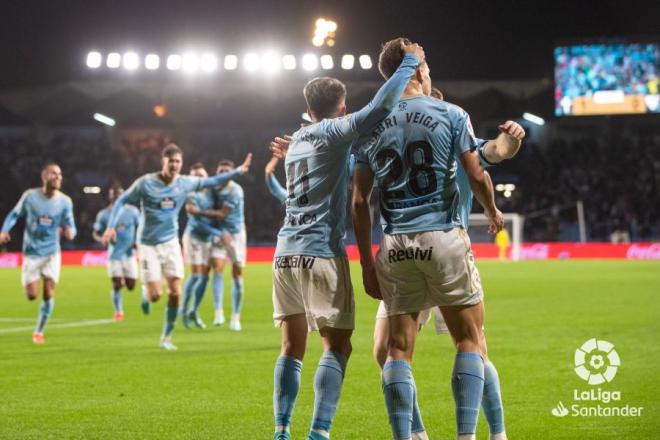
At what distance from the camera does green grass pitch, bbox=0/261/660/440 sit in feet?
23.4

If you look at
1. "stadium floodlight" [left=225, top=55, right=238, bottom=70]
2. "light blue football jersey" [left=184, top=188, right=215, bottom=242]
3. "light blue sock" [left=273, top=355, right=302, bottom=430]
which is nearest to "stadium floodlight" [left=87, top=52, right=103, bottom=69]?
"stadium floodlight" [left=225, top=55, right=238, bottom=70]

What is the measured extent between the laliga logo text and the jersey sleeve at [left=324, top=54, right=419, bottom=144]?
10.2 ft

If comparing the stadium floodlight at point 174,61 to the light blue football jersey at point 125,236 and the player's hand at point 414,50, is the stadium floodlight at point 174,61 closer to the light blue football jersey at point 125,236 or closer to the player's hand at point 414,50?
the light blue football jersey at point 125,236

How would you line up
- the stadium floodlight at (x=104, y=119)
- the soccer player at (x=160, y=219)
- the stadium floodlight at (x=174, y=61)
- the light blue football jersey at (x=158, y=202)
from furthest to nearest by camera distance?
1. the stadium floodlight at (x=104, y=119)
2. the stadium floodlight at (x=174, y=61)
3. the light blue football jersey at (x=158, y=202)
4. the soccer player at (x=160, y=219)

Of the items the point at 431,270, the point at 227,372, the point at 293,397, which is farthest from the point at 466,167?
the point at 227,372

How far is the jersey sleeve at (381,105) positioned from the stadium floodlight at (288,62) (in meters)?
34.4

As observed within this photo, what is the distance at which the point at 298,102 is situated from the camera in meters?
49.8

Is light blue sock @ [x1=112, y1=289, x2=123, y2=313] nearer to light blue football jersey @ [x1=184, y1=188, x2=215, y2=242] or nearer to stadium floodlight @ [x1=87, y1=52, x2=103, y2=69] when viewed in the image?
light blue football jersey @ [x1=184, y1=188, x2=215, y2=242]

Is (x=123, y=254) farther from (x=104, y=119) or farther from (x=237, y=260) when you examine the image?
(x=104, y=119)

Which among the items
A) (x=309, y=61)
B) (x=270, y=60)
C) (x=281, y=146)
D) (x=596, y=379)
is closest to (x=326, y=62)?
(x=309, y=61)

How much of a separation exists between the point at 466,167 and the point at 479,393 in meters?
1.25

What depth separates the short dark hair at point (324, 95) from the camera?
605 cm

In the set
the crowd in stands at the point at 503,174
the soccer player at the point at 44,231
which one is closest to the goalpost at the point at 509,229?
the crowd in stands at the point at 503,174

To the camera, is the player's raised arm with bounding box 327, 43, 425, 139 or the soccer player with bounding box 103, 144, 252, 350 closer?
the player's raised arm with bounding box 327, 43, 425, 139
